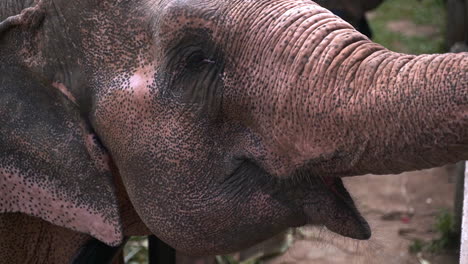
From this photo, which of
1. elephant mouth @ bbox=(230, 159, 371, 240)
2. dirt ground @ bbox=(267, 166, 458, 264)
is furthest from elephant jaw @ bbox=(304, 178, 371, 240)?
dirt ground @ bbox=(267, 166, 458, 264)

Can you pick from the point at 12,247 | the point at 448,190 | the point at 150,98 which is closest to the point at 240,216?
the point at 150,98

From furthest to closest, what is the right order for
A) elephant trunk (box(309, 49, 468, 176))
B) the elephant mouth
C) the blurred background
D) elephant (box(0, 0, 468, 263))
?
1. the blurred background
2. the elephant mouth
3. elephant (box(0, 0, 468, 263))
4. elephant trunk (box(309, 49, 468, 176))

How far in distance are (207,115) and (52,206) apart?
1.70 ft

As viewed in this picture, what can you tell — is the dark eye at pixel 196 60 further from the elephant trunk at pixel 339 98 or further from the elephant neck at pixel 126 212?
the elephant neck at pixel 126 212

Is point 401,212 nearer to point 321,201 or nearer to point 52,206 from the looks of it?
point 52,206

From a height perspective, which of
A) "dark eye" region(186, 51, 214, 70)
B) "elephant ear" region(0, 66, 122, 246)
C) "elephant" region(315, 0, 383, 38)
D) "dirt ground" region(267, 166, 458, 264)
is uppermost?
"dark eye" region(186, 51, 214, 70)

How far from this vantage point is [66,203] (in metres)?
2.05

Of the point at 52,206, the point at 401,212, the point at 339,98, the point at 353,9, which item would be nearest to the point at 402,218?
the point at 401,212

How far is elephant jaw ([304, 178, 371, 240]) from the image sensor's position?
5.65 ft

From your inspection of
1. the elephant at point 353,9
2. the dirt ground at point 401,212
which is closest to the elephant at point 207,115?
the dirt ground at point 401,212

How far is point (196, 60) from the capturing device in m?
1.80

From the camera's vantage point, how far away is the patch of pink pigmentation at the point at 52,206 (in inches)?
79.9

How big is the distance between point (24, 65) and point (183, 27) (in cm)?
43

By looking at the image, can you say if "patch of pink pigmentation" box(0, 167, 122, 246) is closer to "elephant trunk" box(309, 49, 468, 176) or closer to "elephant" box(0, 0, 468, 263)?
"elephant" box(0, 0, 468, 263)
